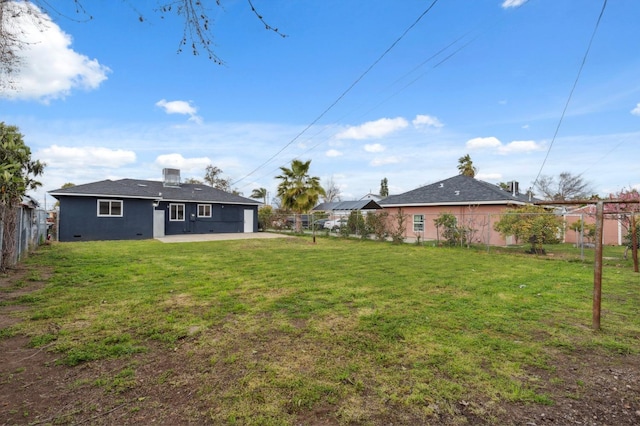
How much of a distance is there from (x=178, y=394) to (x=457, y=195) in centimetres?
1949

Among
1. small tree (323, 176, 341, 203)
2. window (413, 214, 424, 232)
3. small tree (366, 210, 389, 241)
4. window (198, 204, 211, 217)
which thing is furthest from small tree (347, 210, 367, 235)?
small tree (323, 176, 341, 203)

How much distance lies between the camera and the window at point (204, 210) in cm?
2280

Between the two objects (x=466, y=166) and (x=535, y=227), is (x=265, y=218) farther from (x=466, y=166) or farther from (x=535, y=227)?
(x=466, y=166)

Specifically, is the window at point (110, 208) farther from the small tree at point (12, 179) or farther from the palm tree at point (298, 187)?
the palm tree at point (298, 187)

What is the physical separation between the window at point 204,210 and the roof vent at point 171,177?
328 centimetres

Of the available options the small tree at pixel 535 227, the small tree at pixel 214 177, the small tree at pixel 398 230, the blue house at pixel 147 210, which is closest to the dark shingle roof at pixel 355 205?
the small tree at pixel 214 177

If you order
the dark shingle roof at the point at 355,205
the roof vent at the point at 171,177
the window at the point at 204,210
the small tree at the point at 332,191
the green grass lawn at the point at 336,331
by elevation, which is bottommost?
the green grass lawn at the point at 336,331

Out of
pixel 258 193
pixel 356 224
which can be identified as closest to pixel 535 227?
pixel 356 224

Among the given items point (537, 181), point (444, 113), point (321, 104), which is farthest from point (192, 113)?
point (537, 181)

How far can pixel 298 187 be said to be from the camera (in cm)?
2469

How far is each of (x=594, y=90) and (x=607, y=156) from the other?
21.5 ft

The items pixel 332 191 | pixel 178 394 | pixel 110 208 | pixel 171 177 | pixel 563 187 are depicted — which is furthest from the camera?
pixel 332 191

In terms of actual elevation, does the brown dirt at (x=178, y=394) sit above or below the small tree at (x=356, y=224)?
below

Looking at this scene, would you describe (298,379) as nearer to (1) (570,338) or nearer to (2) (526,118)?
(1) (570,338)
